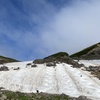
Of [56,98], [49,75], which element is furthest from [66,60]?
[56,98]

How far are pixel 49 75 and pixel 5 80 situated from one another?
21.5ft

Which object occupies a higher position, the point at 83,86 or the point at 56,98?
the point at 83,86

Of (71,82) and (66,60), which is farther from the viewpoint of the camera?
(66,60)

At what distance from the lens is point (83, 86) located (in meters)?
27.7

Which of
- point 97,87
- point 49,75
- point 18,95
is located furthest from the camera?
point 49,75

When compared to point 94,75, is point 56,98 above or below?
below

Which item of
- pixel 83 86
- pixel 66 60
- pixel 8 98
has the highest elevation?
pixel 66 60

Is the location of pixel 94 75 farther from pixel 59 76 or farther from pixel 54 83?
pixel 54 83

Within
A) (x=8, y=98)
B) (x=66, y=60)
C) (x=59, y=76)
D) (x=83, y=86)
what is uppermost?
(x=66, y=60)

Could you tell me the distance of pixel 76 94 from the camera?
79.7 ft

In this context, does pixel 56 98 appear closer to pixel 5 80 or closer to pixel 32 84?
pixel 32 84

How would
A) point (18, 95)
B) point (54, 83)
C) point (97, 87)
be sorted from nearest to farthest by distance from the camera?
point (18, 95)
point (97, 87)
point (54, 83)

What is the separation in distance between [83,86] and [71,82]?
2.70 metres

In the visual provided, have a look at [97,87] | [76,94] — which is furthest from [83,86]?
[76,94]
